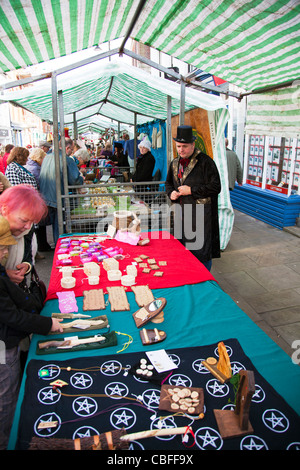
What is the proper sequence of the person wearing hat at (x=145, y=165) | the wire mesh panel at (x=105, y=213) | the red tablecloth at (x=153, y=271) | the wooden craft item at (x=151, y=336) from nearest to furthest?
the wooden craft item at (x=151, y=336)
the red tablecloth at (x=153, y=271)
the wire mesh panel at (x=105, y=213)
the person wearing hat at (x=145, y=165)

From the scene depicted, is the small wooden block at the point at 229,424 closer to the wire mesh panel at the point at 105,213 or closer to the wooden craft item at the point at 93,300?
the wooden craft item at the point at 93,300

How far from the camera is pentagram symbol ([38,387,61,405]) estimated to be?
4.69 feet

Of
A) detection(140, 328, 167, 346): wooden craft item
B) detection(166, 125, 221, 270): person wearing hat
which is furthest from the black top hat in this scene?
detection(140, 328, 167, 346): wooden craft item

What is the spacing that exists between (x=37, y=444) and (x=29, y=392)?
0.31 m

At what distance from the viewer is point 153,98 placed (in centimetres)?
544

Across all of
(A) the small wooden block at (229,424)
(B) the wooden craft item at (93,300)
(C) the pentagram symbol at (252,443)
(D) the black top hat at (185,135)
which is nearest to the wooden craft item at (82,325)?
(B) the wooden craft item at (93,300)

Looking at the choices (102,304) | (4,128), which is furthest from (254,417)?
(4,128)

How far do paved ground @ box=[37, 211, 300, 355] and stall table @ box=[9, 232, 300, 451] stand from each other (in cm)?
155

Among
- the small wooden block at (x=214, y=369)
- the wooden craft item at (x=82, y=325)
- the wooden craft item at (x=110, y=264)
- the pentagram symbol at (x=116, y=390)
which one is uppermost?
the wooden craft item at (x=110, y=264)

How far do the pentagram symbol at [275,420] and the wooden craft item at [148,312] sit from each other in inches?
32.0

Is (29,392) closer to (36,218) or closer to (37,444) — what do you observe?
(37,444)

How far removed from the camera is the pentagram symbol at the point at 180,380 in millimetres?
1527

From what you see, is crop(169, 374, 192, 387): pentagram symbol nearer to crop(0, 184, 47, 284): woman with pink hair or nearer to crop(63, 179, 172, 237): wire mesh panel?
crop(0, 184, 47, 284): woman with pink hair

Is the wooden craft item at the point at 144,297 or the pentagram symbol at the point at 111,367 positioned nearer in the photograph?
the pentagram symbol at the point at 111,367
